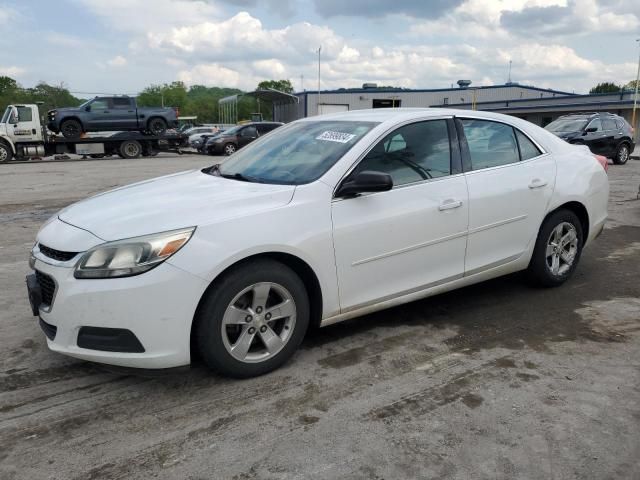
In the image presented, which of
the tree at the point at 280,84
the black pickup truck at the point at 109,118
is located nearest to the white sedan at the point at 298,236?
the black pickup truck at the point at 109,118

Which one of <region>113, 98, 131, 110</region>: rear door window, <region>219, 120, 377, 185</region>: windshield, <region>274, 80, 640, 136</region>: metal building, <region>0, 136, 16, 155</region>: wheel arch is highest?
<region>274, 80, 640, 136</region>: metal building

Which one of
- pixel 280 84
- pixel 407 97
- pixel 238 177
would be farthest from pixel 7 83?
pixel 238 177

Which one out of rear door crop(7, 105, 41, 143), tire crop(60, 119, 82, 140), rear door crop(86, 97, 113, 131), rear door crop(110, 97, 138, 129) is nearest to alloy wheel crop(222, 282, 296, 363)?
rear door crop(7, 105, 41, 143)

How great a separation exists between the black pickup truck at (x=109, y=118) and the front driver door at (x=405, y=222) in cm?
2303

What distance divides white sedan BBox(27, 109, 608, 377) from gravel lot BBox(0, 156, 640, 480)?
0.97 feet

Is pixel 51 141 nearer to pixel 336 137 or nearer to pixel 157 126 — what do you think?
pixel 157 126

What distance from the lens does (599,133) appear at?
17.1 meters

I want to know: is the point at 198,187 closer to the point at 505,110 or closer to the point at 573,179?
the point at 573,179

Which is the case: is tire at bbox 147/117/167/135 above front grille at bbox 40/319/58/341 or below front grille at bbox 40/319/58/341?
above

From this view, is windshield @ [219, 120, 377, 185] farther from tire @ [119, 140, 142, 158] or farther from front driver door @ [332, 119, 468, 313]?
tire @ [119, 140, 142, 158]

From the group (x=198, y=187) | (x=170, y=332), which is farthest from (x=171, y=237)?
(x=198, y=187)

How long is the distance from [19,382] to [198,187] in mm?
1598

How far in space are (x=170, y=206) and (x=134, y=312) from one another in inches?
27.2

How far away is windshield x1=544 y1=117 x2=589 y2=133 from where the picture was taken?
16938 millimetres
